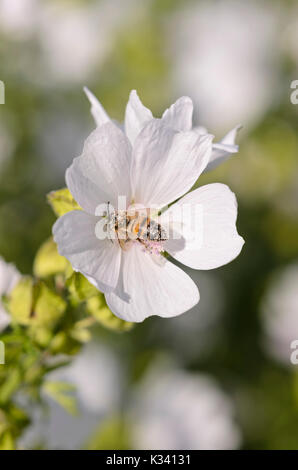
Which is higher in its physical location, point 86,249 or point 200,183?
point 200,183

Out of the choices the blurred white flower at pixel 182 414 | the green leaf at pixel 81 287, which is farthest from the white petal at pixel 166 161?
the blurred white flower at pixel 182 414

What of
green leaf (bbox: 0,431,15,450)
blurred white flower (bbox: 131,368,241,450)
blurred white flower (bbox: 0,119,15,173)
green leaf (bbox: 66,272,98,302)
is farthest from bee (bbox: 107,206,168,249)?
blurred white flower (bbox: 0,119,15,173)

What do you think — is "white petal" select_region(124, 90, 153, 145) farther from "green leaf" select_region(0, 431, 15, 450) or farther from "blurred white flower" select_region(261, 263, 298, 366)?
"blurred white flower" select_region(261, 263, 298, 366)

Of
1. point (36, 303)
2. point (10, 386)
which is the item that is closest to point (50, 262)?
point (36, 303)

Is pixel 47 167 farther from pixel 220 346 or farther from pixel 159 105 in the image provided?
pixel 220 346

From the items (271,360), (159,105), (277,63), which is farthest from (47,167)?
(277,63)

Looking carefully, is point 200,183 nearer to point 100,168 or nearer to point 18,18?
point 18,18

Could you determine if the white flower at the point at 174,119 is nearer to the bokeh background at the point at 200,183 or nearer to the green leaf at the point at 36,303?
the green leaf at the point at 36,303
